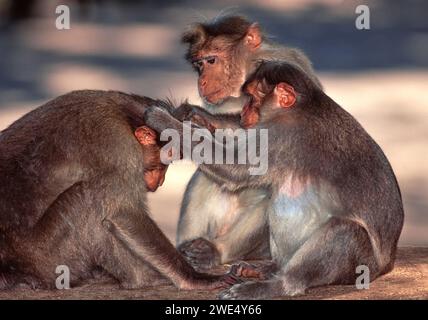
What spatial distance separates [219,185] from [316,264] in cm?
129

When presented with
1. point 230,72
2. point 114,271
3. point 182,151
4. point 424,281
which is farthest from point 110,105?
point 424,281

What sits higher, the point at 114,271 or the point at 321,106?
the point at 321,106

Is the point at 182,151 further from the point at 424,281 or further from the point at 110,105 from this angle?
the point at 424,281

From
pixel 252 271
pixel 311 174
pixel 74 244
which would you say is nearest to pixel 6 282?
pixel 74 244

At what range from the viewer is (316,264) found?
697cm

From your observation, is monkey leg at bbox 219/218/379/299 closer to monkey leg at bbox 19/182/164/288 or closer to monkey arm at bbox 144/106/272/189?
monkey arm at bbox 144/106/272/189

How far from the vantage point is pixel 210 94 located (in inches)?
351

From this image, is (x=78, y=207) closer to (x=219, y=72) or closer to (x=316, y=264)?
(x=316, y=264)

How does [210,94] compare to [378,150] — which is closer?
[378,150]

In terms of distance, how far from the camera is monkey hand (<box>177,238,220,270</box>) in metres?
8.24

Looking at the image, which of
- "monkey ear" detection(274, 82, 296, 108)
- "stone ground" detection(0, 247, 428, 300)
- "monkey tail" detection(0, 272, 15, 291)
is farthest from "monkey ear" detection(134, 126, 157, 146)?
"monkey tail" detection(0, 272, 15, 291)

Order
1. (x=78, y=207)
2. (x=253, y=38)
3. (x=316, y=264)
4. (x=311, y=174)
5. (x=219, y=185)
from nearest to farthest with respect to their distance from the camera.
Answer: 1. (x=316, y=264)
2. (x=78, y=207)
3. (x=311, y=174)
4. (x=219, y=185)
5. (x=253, y=38)

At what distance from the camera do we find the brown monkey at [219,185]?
27.4ft
